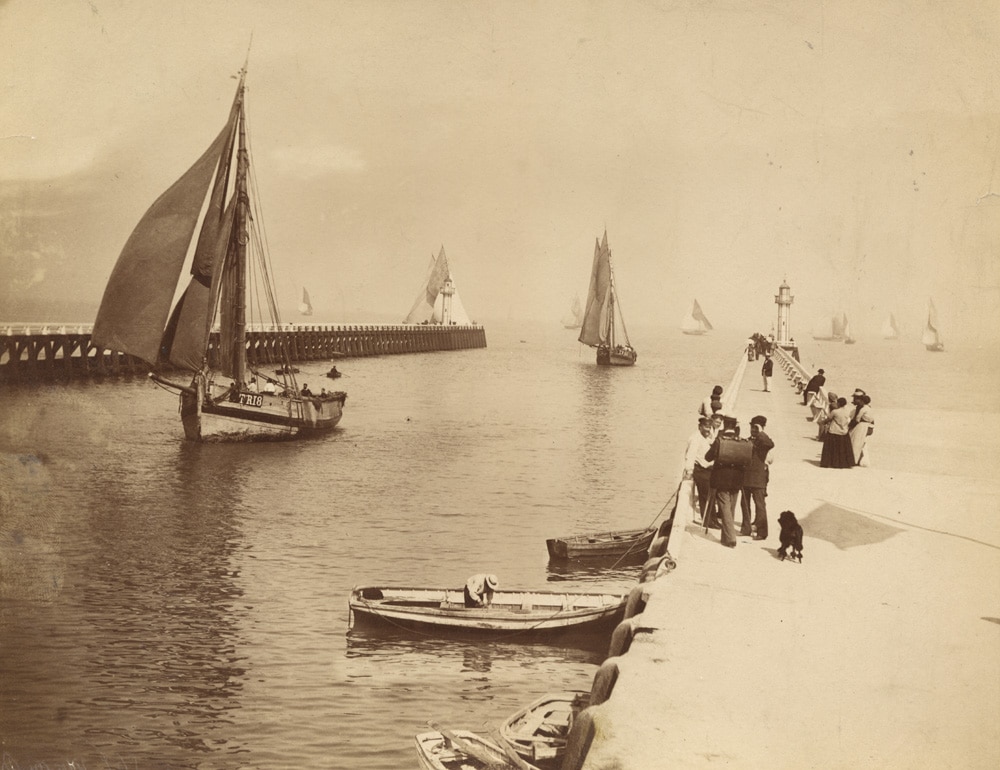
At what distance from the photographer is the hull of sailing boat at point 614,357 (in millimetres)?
93431

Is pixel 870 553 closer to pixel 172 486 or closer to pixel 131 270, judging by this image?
pixel 172 486

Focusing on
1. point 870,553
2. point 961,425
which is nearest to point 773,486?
point 870,553

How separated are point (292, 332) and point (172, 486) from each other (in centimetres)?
5515

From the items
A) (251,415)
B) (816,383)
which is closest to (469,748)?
(816,383)

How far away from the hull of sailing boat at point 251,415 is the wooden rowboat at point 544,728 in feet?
89.6

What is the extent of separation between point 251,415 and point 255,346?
3567cm

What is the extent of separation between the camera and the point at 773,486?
1644cm

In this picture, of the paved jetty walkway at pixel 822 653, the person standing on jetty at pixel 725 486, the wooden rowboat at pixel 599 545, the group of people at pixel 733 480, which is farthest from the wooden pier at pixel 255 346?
the paved jetty walkway at pixel 822 653

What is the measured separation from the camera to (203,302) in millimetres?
35719

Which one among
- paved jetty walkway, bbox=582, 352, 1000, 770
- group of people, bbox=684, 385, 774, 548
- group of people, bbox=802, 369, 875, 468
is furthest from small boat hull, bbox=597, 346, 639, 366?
group of people, bbox=684, 385, 774, 548

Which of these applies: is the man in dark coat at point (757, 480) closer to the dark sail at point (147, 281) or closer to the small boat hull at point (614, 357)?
the dark sail at point (147, 281)

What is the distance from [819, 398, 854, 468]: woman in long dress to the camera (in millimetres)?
18188

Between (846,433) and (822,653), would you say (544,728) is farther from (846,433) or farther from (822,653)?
(846,433)

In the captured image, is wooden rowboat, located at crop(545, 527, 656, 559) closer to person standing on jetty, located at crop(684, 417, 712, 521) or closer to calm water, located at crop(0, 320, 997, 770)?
calm water, located at crop(0, 320, 997, 770)
